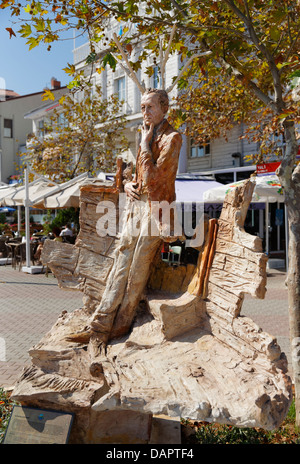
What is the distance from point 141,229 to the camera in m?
4.22

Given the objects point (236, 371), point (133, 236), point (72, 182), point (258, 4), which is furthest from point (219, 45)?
point (72, 182)

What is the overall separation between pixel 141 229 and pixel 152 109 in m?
1.17

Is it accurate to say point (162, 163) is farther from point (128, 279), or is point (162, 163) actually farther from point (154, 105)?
point (128, 279)

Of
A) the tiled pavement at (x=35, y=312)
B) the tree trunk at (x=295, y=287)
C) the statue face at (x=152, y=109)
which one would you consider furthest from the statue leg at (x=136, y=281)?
the tiled pavement at (x=35, y=312)

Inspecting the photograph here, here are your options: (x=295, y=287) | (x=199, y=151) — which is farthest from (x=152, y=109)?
(x=199, y=151)

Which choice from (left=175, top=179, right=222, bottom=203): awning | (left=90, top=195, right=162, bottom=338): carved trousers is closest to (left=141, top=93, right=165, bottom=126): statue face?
(left=90, top=195, right=162, bottom=338): carved trousers

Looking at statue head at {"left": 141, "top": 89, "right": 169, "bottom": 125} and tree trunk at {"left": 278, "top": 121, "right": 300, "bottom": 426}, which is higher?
statue head at {"left": 141, "top": 89, "right": 169, "bottom": 125}

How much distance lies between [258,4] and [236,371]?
13.5 feet

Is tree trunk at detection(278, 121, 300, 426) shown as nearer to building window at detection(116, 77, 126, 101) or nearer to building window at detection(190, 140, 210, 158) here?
building window at detection(190, 140, 210, 158)

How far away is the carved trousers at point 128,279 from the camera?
13.9 ft

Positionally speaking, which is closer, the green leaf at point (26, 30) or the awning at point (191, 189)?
the green leaf at point (26, 30)

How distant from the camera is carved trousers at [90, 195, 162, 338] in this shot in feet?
13.9

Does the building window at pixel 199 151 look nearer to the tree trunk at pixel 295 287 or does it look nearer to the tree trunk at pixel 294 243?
the tree trunk at pixel 294 243

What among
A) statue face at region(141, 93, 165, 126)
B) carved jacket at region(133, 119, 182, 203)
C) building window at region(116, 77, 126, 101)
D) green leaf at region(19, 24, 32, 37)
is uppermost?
building window at region(116, 77, 126, 101)
